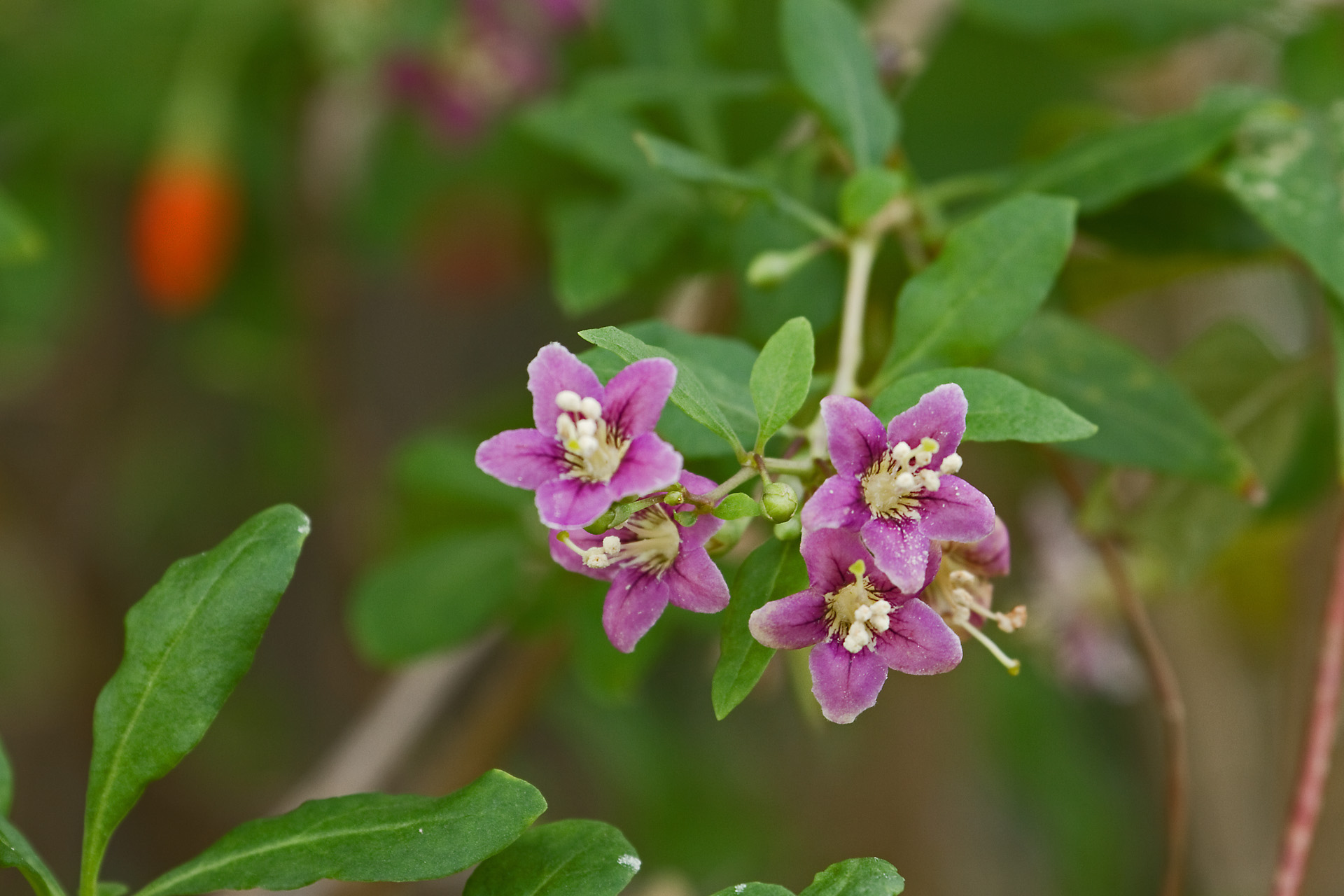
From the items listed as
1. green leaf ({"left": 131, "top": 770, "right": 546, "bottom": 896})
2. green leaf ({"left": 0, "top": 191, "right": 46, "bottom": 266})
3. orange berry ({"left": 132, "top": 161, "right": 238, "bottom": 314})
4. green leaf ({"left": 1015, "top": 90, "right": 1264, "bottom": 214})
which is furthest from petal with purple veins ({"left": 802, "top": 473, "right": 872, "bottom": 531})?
orange berry ({"left": 132, "top": 161, "right": 238, "bottom": 314})

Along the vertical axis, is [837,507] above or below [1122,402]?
above

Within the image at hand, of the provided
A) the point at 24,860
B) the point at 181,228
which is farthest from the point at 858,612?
the point at 181,228

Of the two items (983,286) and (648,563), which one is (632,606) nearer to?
(648,563)

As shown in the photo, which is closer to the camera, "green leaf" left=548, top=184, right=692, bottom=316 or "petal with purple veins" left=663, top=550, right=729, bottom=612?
"petal with purple veins" left=663, top=550, right=729, bottom=612

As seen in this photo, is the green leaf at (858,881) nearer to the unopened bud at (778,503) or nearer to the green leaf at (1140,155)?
the unopened bud at (778,503)

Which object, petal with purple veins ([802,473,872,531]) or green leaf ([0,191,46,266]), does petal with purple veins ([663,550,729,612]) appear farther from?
green leaf ([0,191,46,266])

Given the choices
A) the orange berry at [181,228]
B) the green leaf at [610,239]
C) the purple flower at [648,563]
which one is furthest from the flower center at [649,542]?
the orange berry at [181,228]

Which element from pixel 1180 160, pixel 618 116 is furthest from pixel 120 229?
pixel 1180 160
